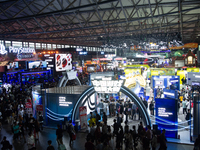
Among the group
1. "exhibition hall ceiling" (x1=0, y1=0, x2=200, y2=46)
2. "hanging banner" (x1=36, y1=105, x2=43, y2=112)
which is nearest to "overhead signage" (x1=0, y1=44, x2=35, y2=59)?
"exhibition hall ceiling" (x1=0, y1=0, x2=200, y2=46)

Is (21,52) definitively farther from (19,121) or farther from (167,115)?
(167,115)

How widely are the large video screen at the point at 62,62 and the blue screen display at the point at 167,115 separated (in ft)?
68.6

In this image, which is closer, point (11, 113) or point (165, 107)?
point (165, 107)

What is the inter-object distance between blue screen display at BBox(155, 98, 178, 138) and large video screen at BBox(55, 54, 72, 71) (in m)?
20.9

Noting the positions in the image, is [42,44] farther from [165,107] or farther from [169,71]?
[165,107]

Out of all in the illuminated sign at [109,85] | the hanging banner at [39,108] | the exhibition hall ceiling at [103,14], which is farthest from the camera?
the exhibition hall ceiling at [103,14]

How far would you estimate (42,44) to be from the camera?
3778 centimetres

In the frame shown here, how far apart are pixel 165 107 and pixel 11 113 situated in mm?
9722

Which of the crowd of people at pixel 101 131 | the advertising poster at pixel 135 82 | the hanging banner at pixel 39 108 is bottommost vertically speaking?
the crowd of people at pixel 101 131

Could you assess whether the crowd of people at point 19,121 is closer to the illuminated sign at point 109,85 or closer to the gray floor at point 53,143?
the gray floor at point 53,143

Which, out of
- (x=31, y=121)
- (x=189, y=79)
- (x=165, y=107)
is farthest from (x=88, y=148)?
(x=189, y=79)

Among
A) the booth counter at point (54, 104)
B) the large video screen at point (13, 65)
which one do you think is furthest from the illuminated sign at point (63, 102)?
the large video screen at point (13, 65)

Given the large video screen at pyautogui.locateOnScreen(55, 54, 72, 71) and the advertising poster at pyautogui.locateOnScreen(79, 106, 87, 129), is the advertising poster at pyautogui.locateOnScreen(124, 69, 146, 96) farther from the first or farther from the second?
the large video screen at pyautogui.locateOnScreen(55, 54, 72, 71)

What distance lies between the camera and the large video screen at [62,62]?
27.6 m
